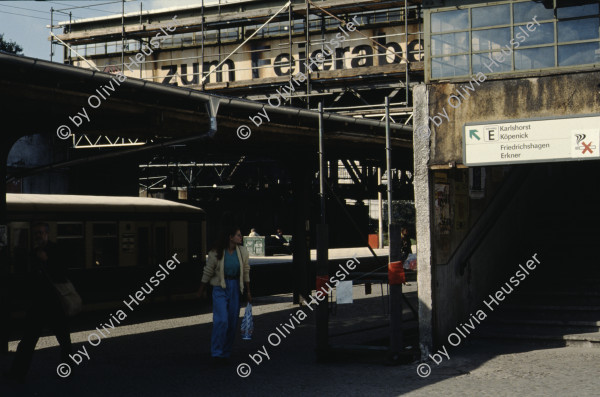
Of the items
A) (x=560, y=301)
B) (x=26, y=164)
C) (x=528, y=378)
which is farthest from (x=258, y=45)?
(x=528, y=378)

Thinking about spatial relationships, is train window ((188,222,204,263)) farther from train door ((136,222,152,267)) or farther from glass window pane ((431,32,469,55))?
glass window pane ((431,32,469,55))

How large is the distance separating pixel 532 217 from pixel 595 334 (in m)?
5.63

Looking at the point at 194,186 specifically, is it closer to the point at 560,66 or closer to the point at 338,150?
the point at 338,150


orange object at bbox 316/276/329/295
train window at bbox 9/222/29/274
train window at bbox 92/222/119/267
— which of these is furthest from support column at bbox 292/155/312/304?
orange object at bbox 316/276/329/295

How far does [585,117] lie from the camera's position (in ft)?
34.0

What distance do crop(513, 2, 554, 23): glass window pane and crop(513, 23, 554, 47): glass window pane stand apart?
0.34ft

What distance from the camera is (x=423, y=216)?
11.1m

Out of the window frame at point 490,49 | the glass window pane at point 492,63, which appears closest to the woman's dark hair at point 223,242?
the window frame at point 490,49

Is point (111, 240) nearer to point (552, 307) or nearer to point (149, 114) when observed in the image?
point (149, 114)

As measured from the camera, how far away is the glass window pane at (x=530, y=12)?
11047mm

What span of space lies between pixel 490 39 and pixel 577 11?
118 cm

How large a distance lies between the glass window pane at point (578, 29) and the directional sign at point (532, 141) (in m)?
1.24

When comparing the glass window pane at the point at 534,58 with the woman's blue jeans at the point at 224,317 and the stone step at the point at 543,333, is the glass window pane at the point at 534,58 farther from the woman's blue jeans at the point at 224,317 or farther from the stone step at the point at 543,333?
the woman's blue jeans at the point at 224,317

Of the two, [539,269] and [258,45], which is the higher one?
[258,45]
